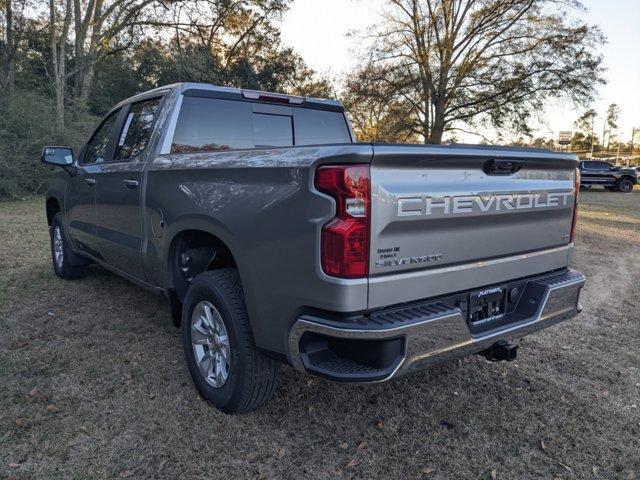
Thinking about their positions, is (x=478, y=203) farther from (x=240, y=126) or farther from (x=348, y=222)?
(x=240, y=126)

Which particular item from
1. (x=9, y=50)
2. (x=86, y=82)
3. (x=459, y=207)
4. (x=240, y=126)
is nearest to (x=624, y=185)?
(x=86, y=82)

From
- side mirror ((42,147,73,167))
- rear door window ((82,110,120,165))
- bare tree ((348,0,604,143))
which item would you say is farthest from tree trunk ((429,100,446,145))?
side mirror ((42,147,73,167))

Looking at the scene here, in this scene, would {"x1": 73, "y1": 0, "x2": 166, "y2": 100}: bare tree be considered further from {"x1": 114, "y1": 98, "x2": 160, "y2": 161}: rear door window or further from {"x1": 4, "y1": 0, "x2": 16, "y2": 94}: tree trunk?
{"x1": 114, "y1": 98, "x2": 160, "y2": 161}: rear door window

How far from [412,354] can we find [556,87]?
75.8 ft

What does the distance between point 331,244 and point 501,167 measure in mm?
1104

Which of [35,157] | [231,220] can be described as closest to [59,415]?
[231,220]

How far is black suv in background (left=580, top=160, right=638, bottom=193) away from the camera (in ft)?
85.1

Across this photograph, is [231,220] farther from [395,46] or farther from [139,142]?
[395,46]

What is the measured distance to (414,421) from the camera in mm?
2951

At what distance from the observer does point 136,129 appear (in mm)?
4012

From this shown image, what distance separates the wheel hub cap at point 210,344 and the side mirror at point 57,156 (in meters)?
2.69

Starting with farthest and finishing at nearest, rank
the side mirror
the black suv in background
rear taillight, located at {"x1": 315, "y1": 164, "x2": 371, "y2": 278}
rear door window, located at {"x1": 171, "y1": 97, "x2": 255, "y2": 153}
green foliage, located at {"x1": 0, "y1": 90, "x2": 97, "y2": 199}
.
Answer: the black suv in background, green foliage, located at {"x1": 0, "y1": 90, "x2": 97, "y2": 199}, the side mirror, rear door window, located at {"x1": 171, "y1": 97, "x2": 255, "y2": 153}, rear taillight, located at {"x1": 315, "y1": 164, "x2": 371, "y2": 278}

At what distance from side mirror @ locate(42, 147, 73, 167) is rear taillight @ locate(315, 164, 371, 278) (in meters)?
3.66

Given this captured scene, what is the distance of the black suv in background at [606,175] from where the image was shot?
25.9 metres
